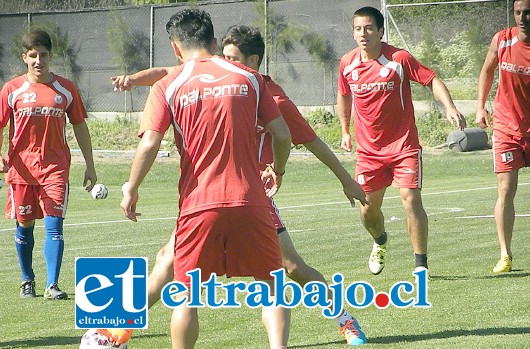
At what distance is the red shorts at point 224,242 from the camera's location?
5.74 metres

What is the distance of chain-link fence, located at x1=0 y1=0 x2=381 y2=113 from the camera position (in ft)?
101

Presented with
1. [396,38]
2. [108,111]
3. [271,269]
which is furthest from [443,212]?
[108,111]

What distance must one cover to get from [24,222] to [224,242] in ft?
15.2

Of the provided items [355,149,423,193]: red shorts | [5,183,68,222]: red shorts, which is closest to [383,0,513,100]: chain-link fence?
[355,149,423,193]: red shorts

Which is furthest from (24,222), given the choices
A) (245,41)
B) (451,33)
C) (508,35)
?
(451,33)

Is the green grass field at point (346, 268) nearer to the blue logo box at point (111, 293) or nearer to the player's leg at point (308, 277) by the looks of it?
the player's leg at point (308, 277)

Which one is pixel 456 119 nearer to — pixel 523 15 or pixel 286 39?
pixel 523 15

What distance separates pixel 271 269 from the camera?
588 cm

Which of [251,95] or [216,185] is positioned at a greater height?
[251,95]

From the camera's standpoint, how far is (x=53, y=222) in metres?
9.79

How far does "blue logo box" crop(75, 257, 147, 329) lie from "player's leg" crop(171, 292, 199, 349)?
3.18 feet

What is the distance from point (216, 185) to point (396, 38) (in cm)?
2378

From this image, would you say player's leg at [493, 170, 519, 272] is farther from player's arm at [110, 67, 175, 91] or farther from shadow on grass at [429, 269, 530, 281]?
player's arm at [110, 67, 175, 91]

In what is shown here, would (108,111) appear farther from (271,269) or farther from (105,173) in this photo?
(271,269)
